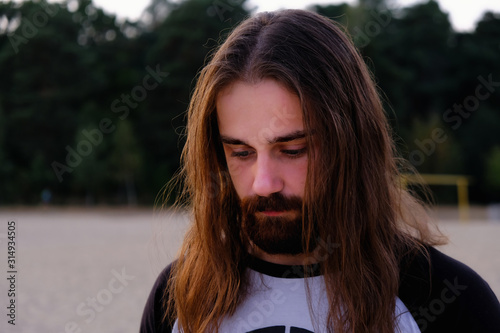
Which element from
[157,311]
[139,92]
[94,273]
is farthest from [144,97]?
[157,311]

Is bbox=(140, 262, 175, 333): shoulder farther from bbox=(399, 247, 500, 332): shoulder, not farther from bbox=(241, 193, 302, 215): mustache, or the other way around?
bbox=(399, 247, 500, 332): shoulder

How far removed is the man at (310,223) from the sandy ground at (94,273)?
50 cm

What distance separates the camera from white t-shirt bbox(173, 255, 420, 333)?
1.62 m

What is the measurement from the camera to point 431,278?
1.67 m

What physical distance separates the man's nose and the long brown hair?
0.10m

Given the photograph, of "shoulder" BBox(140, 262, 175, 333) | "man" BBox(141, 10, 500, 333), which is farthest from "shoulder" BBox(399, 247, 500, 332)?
"shoulder" BBox(140, 262, 175, 333)

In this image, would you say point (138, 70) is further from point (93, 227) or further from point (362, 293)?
point (362, 293)

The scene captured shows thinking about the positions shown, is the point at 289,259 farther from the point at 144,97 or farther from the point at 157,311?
the point at 144,97

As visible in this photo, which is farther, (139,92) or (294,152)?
(139,92)

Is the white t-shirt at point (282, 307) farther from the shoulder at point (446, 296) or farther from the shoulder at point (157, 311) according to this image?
the shoulder at point (157, 311)

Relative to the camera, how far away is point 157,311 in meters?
1.93

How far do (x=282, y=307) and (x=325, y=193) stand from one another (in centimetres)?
39

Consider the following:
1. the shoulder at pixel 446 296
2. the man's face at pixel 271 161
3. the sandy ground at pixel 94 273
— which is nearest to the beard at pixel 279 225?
the man's face at pixel 271 161

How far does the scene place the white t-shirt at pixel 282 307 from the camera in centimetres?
162
